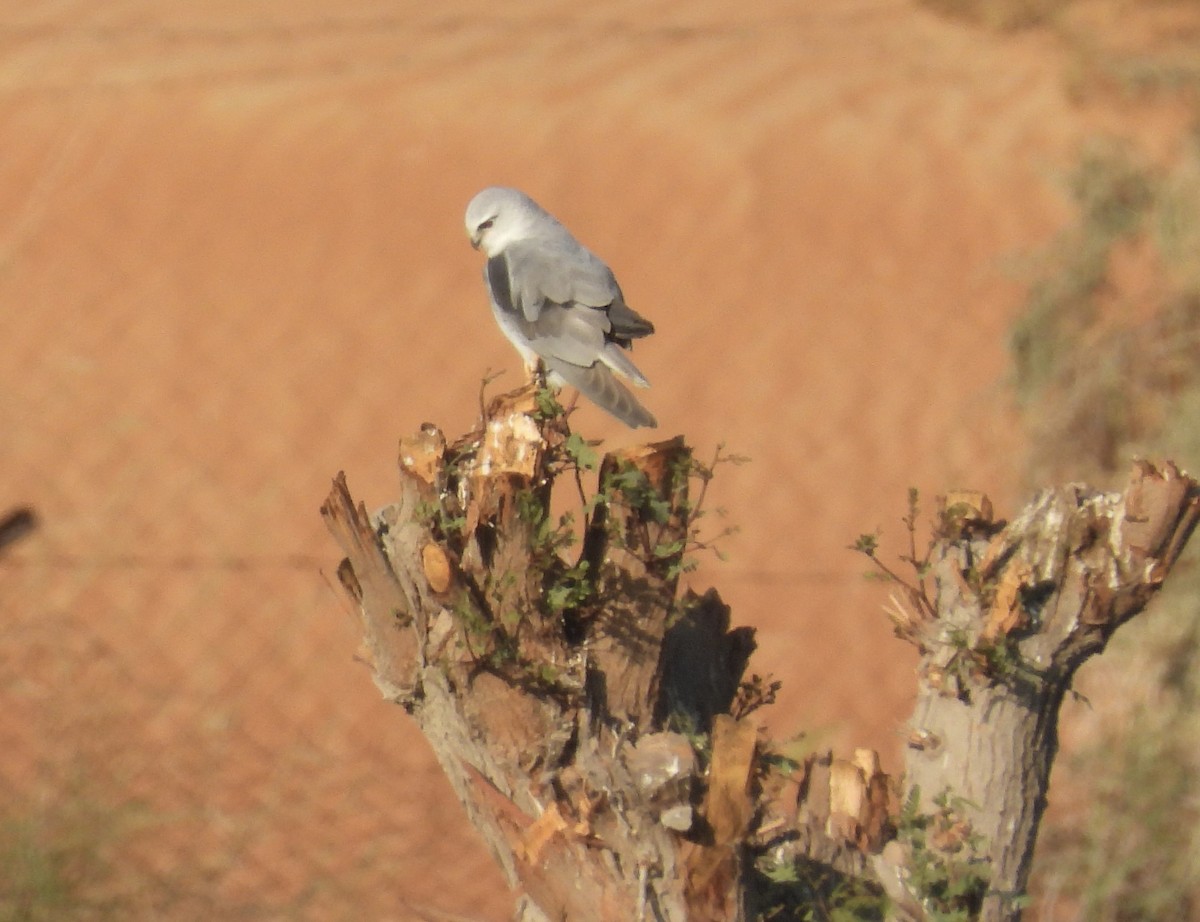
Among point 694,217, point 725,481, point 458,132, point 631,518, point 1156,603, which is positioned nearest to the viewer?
point 631,518

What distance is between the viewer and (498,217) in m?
4.51

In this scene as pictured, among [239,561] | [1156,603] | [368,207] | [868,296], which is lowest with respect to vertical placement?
[1156,603]

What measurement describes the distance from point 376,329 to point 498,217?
5741 mm

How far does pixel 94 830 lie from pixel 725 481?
17.5ft

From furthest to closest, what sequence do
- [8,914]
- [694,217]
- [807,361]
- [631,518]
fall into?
[694,217] < [807,361] < [8,914] < [631,518]

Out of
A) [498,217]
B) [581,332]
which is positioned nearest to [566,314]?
[581,332]

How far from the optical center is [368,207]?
11.5 m

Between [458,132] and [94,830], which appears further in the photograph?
[458,132]

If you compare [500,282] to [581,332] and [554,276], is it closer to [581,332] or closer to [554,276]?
[554,276]

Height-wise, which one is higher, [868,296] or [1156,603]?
[868,296]

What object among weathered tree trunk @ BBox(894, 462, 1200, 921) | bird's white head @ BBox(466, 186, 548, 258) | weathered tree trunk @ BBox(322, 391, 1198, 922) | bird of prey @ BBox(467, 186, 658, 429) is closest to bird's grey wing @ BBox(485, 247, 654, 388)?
bird of prey @ BBox(467, 186, 658, 429)

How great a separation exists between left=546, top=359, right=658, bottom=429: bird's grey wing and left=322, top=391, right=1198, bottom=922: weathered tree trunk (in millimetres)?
495

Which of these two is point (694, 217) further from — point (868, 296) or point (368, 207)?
point (368, 207)

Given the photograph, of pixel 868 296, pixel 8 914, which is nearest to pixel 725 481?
pixel 868 296
